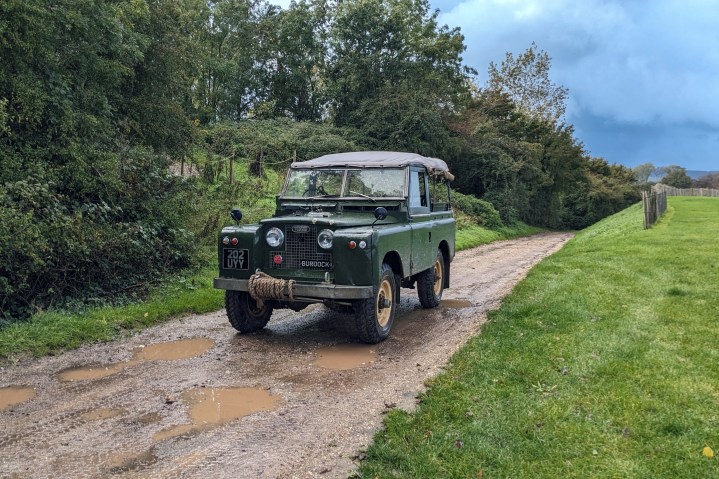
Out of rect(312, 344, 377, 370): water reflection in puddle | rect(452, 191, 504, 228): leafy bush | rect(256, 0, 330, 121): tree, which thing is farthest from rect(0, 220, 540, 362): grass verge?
rect(256, 0, 330, 121): tree

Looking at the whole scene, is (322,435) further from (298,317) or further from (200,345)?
(298,317)

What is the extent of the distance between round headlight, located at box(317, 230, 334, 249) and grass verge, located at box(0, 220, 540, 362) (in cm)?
299

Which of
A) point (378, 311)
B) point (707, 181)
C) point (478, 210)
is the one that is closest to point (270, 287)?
point (378, 311)

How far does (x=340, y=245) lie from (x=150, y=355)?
2570 mm

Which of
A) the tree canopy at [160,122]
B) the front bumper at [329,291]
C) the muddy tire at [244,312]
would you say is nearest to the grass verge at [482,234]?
the tree canopy at [160,122]

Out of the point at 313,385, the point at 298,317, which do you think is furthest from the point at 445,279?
the point at 313,385

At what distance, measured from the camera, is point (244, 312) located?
747 cm

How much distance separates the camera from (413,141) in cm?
3067

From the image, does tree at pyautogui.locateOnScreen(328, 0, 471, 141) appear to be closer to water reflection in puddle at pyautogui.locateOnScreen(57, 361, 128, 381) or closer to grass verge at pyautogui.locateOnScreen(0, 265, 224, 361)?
grass verge at pyautogui.locateOnScreen(0, 265, 224, 361)

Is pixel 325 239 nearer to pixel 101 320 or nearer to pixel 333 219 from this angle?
pixel 333 219

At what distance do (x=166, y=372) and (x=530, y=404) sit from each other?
3656 mm

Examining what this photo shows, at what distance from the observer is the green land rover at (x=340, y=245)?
21.8 feet

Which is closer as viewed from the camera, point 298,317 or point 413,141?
point 298,317

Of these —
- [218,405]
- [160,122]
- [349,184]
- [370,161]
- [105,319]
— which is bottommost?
[218,405]
